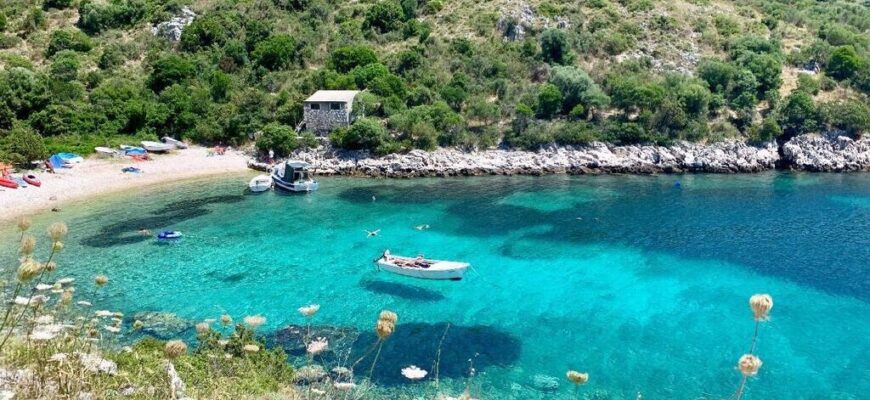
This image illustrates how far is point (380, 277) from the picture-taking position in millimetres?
A: 32875

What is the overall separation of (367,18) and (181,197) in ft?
156

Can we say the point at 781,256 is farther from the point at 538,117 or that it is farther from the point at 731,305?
the point at 538,117

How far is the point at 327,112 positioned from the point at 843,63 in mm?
65749

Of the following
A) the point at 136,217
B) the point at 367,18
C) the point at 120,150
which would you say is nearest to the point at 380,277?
the point at 136,217

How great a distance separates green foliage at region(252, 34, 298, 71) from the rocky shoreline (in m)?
21.4

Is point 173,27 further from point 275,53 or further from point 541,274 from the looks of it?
point 541,274

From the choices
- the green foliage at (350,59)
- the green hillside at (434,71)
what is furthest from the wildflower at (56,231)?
the green foliage at (350,59)

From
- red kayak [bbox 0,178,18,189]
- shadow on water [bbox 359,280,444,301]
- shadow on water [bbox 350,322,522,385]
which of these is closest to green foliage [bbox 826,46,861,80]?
shadow on water [bbox 359,280,444,301]

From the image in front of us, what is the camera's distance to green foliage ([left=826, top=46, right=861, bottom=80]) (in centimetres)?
7431

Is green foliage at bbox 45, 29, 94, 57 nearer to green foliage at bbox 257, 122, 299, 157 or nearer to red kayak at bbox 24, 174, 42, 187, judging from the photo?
green foliage at bbox 257, 122, 299, 157

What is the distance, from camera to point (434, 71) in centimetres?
7469

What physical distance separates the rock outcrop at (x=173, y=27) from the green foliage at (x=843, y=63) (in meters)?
88.9

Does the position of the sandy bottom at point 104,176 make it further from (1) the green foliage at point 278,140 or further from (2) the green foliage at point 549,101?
(2) the green foliage at point 549,101

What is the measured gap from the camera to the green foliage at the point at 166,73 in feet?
233
